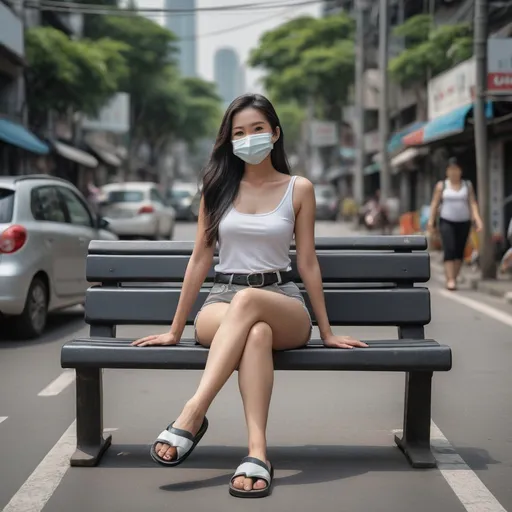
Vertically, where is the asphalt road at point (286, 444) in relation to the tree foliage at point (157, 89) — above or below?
below

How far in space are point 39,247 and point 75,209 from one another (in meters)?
1.52

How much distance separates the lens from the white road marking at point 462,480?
13.0 ft

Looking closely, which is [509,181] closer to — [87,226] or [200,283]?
[87,226]

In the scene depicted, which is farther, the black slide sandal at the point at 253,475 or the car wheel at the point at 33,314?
the car wheel at the point at 33,314

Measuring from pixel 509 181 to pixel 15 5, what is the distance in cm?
A: 1511

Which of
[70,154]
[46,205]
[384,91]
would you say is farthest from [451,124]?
[70,154]

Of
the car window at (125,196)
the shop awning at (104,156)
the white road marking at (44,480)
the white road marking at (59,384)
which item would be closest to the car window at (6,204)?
the white road marking at (59,384)

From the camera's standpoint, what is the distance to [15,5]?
92.4 feet

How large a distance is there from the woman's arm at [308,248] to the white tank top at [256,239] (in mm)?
49

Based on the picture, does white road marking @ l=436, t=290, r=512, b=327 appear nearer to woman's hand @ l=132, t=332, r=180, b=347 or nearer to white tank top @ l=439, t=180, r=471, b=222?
white tank top @ l=439, t=180, r=471, b=222

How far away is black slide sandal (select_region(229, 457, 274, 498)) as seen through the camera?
4004 millimetres

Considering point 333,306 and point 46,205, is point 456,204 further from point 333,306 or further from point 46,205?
point 333,306

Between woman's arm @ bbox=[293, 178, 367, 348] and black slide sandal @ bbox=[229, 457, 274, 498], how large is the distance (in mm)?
765

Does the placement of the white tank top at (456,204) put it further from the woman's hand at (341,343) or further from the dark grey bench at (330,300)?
the woman's hand at (341,343)
